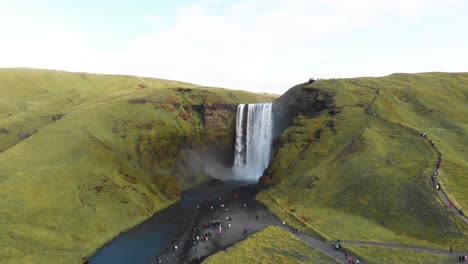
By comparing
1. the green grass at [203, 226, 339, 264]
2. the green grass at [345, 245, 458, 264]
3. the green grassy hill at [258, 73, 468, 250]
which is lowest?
the green grass at [203, 226, 339, 264]

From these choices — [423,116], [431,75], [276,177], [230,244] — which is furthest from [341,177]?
[431,75]

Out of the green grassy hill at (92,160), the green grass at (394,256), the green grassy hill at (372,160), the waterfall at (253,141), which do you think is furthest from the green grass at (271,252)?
the waterfall at (253,141)

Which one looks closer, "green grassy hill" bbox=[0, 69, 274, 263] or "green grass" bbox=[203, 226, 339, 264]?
"green grass" bbox=[203, 226, 339, 264]

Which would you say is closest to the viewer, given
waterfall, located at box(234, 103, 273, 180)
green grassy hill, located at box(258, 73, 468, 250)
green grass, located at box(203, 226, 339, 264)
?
green grass, located at box(203, 226, 339, 264)

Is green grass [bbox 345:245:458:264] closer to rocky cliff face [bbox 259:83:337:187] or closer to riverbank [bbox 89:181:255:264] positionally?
riverbank [bbox 89:181:255:264]

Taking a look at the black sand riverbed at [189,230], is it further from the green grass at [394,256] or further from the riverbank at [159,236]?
the green grass at [394,256]

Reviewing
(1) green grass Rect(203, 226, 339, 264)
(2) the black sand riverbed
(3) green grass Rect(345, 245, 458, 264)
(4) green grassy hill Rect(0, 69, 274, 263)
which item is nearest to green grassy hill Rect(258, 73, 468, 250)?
(3) green grass Rect(345, 245, 458, 264)
